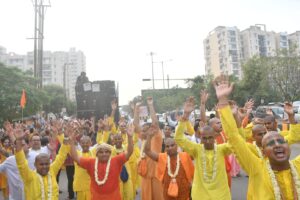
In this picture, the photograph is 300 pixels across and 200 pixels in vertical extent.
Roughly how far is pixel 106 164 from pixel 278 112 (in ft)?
69.6

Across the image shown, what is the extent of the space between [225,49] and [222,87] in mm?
102219

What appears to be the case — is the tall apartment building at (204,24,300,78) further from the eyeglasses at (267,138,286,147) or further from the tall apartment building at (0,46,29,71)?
the eyeglasses at (267,138,286,147)

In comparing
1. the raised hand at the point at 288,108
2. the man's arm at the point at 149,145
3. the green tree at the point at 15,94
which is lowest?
the man's arm at the point at 149,145

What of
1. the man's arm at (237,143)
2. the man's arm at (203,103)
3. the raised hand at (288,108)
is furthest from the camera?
the man's arm at (203,103)

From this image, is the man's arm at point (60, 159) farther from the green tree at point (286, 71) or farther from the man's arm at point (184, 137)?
the green tree at point (286, 71)

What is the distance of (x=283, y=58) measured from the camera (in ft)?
107

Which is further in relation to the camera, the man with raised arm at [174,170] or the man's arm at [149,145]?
the man with raised arm at [174,170]

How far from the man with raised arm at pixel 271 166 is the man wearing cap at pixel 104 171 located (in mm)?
2238

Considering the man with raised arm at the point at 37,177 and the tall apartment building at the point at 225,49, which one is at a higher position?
the tall apartment building at the point at 225,49

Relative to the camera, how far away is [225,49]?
102438 mm

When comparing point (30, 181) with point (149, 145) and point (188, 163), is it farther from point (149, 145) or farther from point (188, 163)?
point (188, 163)

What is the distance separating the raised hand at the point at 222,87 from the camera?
3281 millimetres

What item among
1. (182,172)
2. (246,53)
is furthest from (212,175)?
(246,53)

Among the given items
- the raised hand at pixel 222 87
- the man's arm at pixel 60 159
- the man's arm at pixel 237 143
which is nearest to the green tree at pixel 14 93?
the man's arm at pixel 60 159
